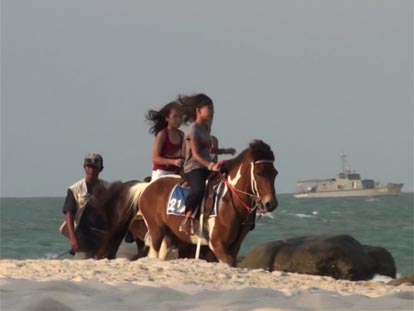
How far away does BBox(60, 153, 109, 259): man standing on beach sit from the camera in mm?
13562

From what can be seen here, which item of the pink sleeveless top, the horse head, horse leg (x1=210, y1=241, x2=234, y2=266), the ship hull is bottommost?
the ship hull

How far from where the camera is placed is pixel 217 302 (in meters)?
8.84

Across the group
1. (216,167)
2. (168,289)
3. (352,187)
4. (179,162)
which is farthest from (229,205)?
(352,187)

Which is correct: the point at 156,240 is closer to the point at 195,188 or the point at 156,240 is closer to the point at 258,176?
the point at 195,188

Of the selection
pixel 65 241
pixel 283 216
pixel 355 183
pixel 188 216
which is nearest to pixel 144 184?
pixel 188 216

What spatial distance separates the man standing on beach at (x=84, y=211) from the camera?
44.5ft

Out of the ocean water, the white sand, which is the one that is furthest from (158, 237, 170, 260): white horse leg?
the ocean water

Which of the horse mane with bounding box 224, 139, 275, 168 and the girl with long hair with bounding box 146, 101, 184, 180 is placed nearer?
the horse mane with bounding box 224, 139, 275, 168

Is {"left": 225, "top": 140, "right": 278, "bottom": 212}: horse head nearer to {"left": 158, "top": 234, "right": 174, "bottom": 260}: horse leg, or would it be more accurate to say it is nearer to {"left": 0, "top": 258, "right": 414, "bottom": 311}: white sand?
{"left": 0, "top": 258, "right": 414, "bottom": 311}: white sand

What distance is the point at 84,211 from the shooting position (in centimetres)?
1382

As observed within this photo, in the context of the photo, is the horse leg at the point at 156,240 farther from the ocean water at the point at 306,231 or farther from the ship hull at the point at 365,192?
the ship hull at the point at 365,192

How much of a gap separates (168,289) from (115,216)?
481 cm

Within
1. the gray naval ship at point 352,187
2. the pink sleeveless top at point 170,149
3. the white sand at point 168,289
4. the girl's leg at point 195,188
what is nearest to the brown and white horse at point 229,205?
the girl's leg at point 195,188

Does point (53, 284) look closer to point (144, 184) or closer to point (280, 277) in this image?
point (280, 277)
